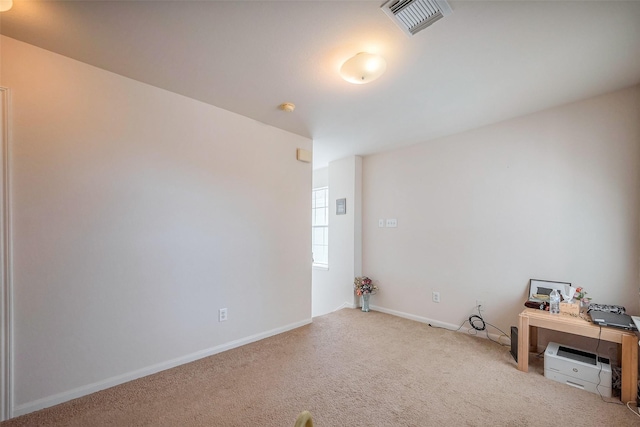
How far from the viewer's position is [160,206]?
2328 mm

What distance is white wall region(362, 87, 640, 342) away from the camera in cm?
234

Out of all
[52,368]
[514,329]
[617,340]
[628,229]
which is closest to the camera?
[52,368]

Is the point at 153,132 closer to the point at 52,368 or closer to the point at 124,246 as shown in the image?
the point at 124,246

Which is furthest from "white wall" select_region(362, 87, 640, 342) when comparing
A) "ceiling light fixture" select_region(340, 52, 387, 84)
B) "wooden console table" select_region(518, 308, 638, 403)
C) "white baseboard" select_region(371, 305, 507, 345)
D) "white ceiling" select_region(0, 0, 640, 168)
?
"ceiling light fixture" select_region(340, 52, 387, 84)

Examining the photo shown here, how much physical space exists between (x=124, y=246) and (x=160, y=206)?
414 millimetres

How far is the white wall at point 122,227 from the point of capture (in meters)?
1.79

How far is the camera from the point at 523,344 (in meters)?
2.33

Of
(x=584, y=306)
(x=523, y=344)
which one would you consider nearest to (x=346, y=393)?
(x=523, y=344)

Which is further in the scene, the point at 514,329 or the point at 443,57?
the point at 514,329

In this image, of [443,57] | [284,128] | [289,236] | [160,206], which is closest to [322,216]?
[289,236]

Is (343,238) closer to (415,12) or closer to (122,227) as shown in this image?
(122,227)

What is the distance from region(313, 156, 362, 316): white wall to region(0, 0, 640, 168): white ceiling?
5.89ft

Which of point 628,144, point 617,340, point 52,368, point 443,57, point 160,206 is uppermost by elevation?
point 443,57

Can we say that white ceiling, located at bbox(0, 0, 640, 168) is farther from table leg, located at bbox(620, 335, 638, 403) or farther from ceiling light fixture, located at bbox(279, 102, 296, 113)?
table leg, located at bbox(620, 335, 638, 403)
